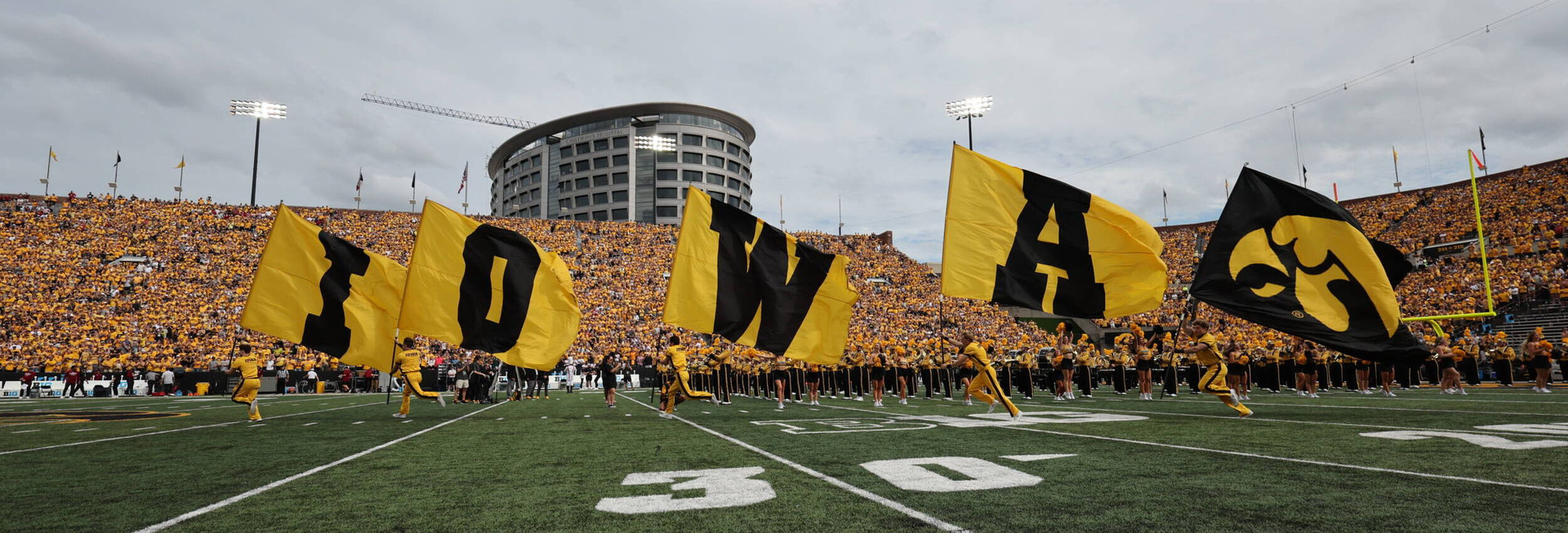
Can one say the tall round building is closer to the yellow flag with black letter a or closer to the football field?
the yellow flag with black letter a

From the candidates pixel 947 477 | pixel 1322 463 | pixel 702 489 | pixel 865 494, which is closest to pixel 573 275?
pixel 702 489

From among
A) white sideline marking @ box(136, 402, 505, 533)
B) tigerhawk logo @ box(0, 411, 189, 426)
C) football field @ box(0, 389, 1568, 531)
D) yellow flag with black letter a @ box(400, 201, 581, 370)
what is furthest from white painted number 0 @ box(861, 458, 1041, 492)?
tigerhawk logo @ box(0, 411, 189, 426)

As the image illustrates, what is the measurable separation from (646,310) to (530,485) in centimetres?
4248

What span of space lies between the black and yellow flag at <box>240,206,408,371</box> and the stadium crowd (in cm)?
1193

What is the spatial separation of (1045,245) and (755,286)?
14.8 ft

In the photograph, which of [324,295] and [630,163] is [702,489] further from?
[630,163]

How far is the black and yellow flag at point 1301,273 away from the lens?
9750mm

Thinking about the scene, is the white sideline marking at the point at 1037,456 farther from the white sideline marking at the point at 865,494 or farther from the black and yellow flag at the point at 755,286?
the black and yellow flag at the point at 755,286

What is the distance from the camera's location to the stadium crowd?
35.0m

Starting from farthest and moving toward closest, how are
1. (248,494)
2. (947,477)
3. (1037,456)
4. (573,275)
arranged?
(573,275), (1037,456), (947,477), (248,494)

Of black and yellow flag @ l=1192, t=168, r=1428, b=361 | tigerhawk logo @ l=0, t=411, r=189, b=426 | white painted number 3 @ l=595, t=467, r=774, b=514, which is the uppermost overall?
black and yellow flag @ l=1192, t=168, r=1428, b=361

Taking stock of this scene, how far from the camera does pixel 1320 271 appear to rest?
33.8 feet

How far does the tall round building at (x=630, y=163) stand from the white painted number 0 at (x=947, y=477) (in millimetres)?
91789

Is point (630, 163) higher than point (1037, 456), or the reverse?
point (630, 163)
